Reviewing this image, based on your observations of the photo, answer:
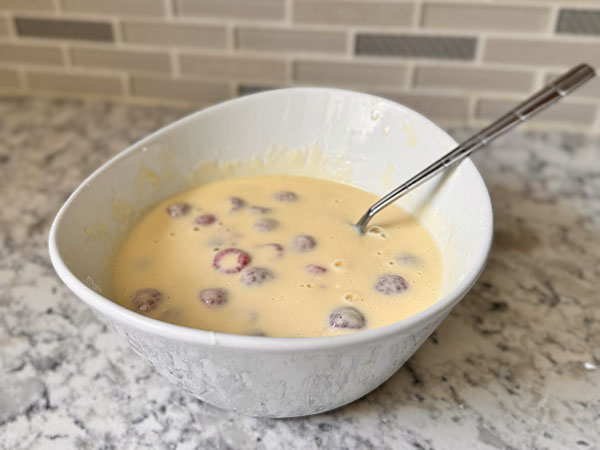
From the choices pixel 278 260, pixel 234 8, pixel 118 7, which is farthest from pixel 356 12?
pixel 278 260

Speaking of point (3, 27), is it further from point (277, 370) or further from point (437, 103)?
point (277, 370)

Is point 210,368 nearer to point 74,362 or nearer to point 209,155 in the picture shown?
point 74,362

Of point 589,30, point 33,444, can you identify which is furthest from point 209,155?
point 589,30

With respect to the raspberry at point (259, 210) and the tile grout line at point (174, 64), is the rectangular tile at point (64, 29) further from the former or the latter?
the raspberry at point (259, 210)

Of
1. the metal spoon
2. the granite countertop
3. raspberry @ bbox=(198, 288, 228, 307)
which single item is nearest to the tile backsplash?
the granite countertop

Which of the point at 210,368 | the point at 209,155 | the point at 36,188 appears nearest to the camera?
the point at 210,368

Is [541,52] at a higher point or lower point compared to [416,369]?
higher

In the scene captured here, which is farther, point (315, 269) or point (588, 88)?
point (588, 88)
